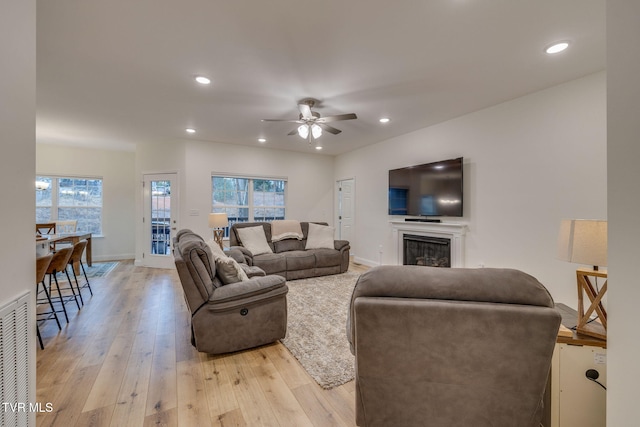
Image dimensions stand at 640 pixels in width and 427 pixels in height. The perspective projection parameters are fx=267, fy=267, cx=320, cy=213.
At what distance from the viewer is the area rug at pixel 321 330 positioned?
2062mm

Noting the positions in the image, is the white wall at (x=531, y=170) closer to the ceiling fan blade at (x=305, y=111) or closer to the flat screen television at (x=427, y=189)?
the flat screen television at (x=427, y=189)

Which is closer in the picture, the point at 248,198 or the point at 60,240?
the point at 60,240

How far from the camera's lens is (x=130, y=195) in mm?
6648

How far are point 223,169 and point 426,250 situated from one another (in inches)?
174

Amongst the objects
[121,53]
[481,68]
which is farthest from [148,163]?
[481,68]

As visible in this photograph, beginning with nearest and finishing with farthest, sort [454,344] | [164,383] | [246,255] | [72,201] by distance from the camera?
[454,344], [164,383], [246,255], [72,201]

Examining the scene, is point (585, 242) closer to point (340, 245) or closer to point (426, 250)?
point (426, 250)

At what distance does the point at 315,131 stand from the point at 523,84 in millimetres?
2452

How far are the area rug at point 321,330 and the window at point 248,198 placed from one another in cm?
248

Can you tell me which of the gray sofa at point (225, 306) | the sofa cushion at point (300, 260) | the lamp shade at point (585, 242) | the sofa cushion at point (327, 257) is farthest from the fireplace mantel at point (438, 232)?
the gray sofa at point (225, 306)

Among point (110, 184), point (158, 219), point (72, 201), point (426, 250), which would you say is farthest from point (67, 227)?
point (426, 250)

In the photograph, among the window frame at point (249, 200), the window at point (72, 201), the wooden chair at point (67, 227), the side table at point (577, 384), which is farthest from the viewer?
the window at point (72, 201)

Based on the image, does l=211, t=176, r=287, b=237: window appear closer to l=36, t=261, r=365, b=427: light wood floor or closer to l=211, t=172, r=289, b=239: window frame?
l=211, t=172, r=289, b=239: window frame

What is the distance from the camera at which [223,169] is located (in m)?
5.80
